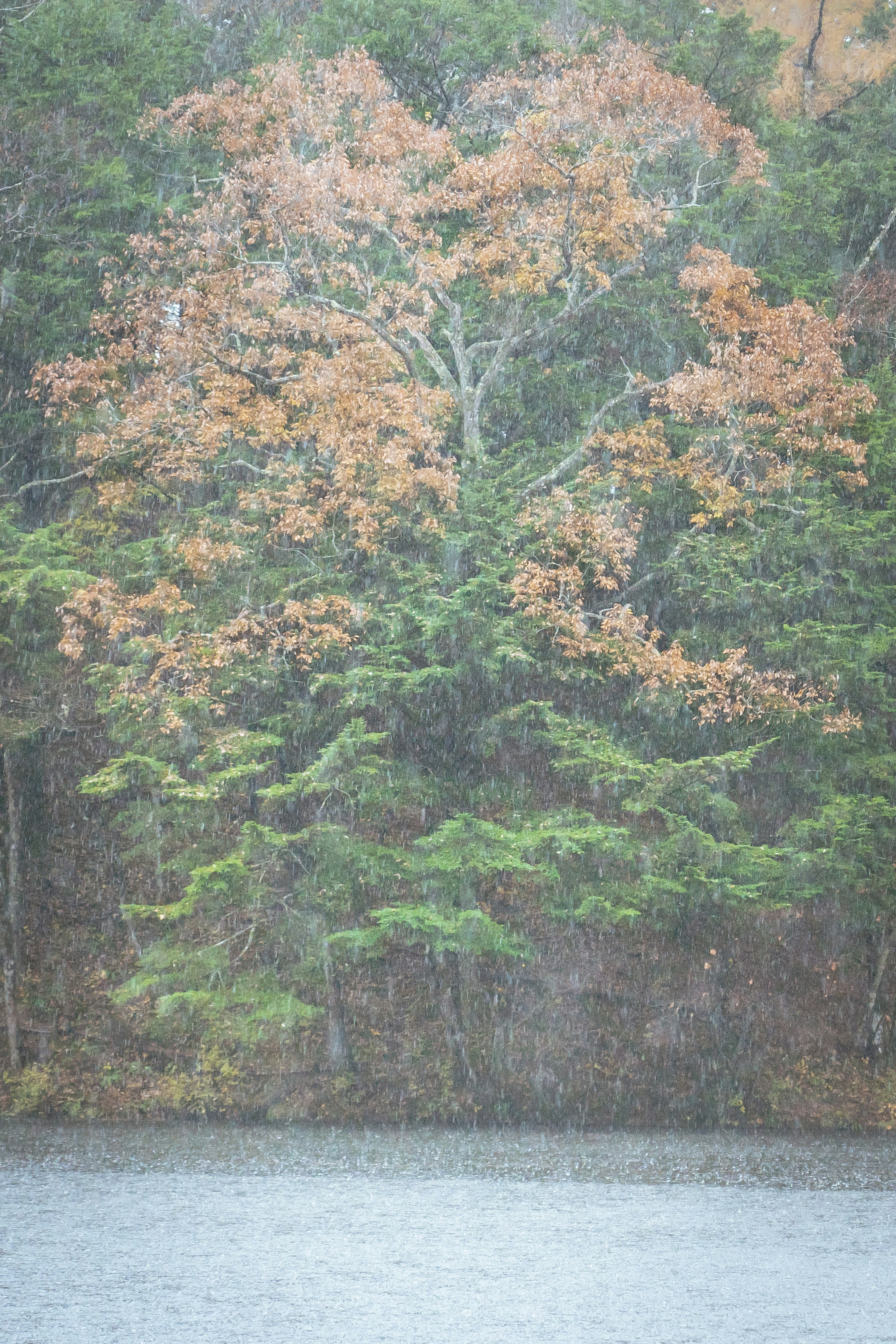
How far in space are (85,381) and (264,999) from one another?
6956 mm

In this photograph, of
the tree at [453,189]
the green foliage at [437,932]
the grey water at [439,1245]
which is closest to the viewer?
the grey water at [439,1245]

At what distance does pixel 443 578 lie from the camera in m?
13.4

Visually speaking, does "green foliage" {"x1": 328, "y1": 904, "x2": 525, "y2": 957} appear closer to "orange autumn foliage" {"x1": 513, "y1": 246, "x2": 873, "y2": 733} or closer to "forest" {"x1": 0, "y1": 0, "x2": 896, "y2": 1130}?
"forest" {"x1": 0, "y1": 0, "x2": 896, "y2": 1130}

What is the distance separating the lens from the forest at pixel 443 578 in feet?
43.5

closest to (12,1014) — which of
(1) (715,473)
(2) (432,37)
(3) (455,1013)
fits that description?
(3) (455,1013)

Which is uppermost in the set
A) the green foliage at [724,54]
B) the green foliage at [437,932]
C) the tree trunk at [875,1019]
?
the green foliage at [724,54]

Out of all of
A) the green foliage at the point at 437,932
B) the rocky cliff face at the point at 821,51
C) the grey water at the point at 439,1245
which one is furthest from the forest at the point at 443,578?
the grey water at the point at 439,1245

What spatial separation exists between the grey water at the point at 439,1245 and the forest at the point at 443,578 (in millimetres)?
2411

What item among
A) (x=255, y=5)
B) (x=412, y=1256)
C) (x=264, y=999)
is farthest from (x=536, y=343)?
(x=412, y=1256)

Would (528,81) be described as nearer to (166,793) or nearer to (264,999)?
(166,793)

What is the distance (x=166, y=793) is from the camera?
44.0ft

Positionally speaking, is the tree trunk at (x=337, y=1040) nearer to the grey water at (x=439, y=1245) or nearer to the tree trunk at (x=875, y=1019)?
the grey water at (x=439, y=1245)

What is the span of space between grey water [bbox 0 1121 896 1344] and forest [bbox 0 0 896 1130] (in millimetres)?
2411

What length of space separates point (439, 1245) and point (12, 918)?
9.37 metres
